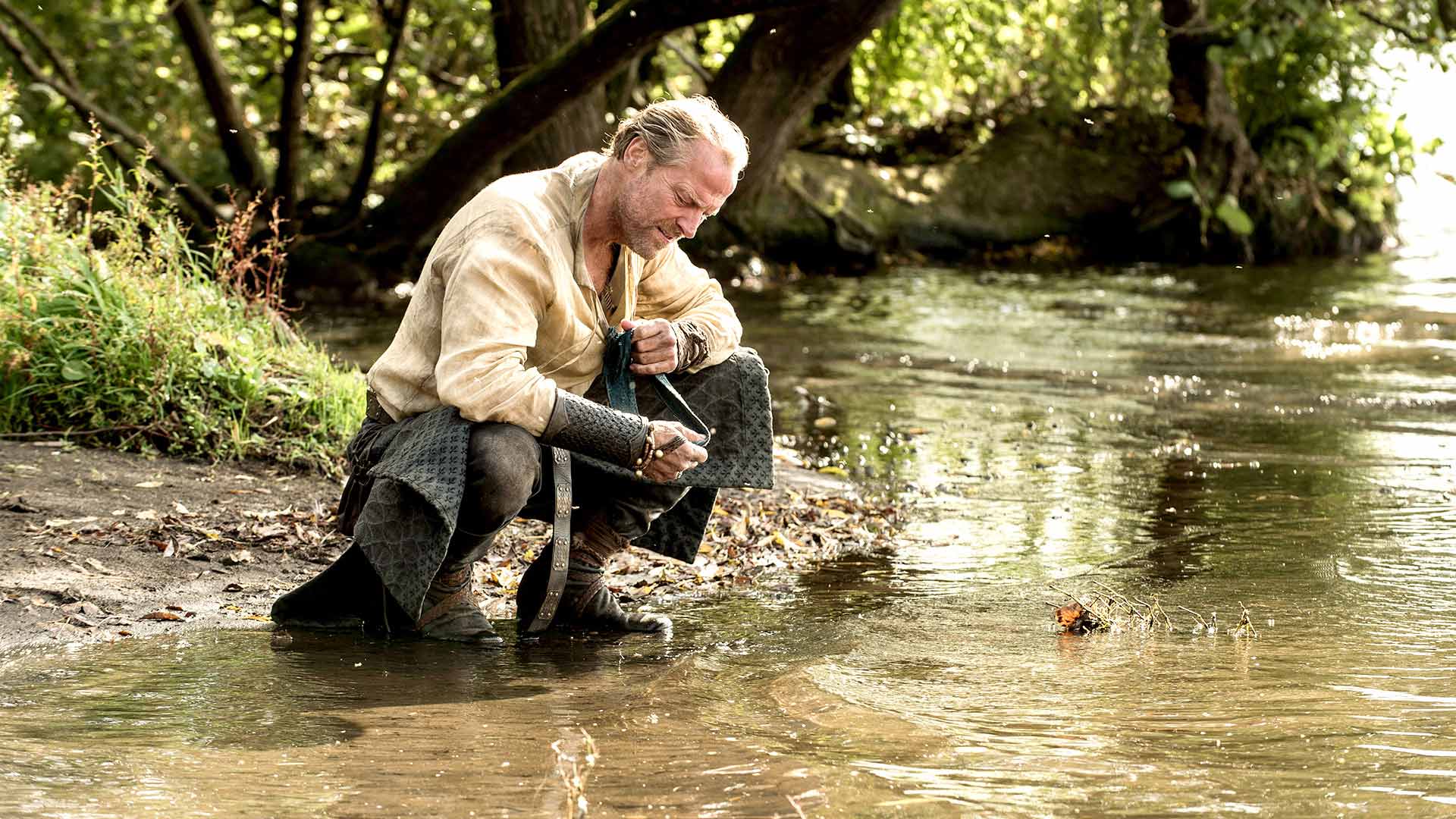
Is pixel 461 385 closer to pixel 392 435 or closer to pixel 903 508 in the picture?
pixel 392 435

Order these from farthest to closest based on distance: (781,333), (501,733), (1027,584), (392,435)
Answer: (781,333) → (1027,584) → (392,435) → (501,733)

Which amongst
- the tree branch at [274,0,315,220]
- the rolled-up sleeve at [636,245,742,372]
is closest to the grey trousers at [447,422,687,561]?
the rolled-up sleeve at [636,245,742,372]

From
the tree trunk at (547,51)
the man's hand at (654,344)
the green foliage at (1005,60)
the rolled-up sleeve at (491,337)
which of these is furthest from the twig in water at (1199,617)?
the green foliage at (1005,60)

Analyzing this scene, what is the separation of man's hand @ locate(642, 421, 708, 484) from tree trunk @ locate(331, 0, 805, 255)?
480 cm

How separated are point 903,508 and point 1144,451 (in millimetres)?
1409

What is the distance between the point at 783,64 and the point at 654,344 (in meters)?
6.07

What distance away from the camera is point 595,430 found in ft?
11.3

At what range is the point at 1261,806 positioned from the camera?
250 cm

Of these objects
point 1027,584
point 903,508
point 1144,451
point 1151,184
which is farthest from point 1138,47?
point 1027,584

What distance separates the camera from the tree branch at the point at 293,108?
32.9 feet

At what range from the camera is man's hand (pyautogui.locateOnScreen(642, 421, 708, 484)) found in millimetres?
3506

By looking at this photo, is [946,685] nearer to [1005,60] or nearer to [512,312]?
[512,312]

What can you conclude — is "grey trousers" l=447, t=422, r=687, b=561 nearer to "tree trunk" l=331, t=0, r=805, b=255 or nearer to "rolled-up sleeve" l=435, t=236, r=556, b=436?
"rolled-up sleeve" l=435, t=236, r=556, b=436

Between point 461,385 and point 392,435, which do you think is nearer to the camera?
point 461,385
